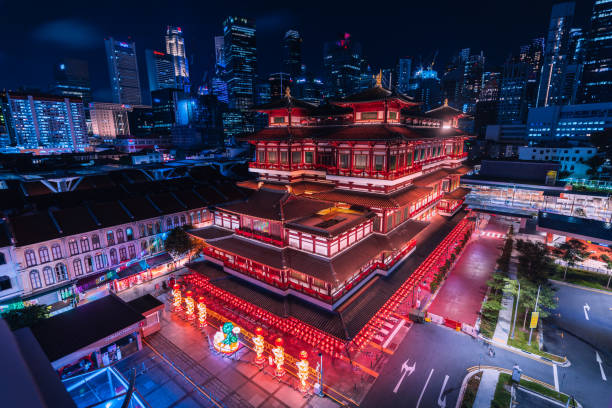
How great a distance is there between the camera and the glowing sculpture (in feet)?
68.9

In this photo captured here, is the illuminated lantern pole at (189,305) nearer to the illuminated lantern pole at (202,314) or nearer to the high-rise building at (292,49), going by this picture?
the illuminated lantern pole at (202,314)

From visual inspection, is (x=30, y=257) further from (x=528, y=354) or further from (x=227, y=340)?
(x=528, y=354)

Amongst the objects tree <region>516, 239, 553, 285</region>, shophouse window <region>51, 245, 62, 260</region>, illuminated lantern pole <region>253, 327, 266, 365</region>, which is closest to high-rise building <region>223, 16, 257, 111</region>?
shophouse window <region>51, 245, 62, 260</region>

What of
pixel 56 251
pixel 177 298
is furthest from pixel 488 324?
pixel 56 251

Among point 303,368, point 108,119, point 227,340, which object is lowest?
point 227,340

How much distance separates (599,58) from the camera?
325 ft

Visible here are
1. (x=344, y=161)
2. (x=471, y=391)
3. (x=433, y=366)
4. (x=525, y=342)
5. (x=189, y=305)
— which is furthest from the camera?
(x=344, y=161)

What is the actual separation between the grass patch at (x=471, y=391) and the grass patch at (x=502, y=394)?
1015 mm

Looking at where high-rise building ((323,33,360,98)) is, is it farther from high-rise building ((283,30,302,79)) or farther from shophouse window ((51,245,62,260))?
shophouse window ((51,245,62,260))

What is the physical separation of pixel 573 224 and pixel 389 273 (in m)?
28.7

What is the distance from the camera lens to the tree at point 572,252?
30.8m

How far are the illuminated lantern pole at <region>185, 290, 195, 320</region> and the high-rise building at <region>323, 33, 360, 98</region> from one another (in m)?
169

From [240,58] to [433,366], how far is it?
19905cm

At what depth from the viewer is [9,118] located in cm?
10862
